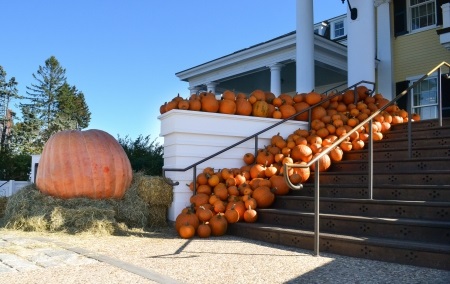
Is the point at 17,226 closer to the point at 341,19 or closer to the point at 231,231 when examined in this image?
the point at 231,231

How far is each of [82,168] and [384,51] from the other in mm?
9374

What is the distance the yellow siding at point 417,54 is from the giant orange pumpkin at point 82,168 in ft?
29.2

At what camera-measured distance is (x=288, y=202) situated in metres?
5.70

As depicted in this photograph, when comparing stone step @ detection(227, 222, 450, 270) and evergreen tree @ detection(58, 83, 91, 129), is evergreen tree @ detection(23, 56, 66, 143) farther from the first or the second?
stone step @ detection(227, 222, 450, 270)

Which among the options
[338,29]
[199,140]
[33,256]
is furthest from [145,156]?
[338,29]

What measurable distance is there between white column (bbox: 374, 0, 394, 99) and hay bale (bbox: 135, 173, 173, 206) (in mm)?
8025

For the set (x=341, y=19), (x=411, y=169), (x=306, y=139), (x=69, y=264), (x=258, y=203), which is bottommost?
(x=69, y=264)

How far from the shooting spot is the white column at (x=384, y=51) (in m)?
12.2

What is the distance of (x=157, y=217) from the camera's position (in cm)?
620

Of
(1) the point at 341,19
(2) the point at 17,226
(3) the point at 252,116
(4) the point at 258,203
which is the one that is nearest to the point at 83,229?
(2) the point at 17,226

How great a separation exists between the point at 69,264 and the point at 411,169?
13.5ft

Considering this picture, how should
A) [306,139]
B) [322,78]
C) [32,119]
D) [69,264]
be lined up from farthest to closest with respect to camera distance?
[32,119] < [322,78] < [306,139] < [69,264]

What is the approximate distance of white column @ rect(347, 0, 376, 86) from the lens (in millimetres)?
9289

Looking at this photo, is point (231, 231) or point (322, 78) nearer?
point (231, 231)
